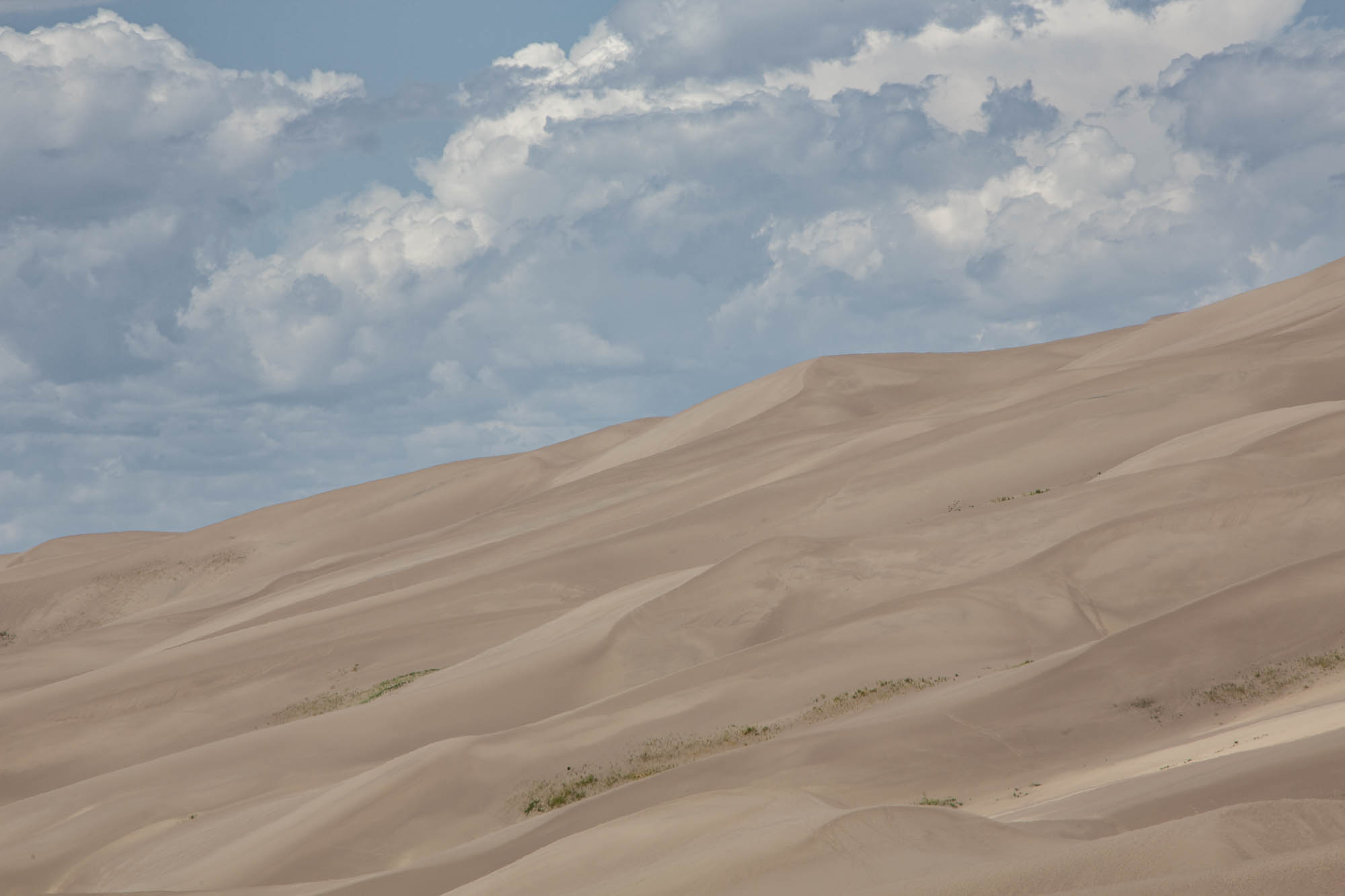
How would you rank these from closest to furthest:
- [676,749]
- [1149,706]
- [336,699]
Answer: [1149,706], [676,749], [336,699]

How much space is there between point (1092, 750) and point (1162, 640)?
3.19m

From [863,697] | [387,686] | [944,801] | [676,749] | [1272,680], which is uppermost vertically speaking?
[387,686]

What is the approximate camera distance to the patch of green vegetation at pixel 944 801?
17.6 meters

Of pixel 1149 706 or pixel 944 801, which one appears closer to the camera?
pixel 944 801

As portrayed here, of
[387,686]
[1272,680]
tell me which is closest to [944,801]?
[1272,680]

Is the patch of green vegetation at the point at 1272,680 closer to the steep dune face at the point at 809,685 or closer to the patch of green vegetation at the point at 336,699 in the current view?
the steep dune face at the point at 809,685

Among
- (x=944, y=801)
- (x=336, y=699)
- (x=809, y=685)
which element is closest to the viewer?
(x=944, y=801)

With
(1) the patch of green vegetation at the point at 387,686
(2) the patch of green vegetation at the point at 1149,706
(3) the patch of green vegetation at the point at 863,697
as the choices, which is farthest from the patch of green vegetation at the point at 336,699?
(2) the patch of green vegetation at the point at 1149,706

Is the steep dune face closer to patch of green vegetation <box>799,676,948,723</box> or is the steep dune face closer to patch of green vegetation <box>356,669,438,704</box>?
patch of green vegetation <box>799,676,948,723</box>

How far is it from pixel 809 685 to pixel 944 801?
7.02 m

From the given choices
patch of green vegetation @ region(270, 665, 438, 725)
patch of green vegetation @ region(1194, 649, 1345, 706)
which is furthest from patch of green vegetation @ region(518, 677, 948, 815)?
patch of green vegetation @ region(270, 665, 438, 725)

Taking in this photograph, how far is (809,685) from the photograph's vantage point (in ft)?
81.6

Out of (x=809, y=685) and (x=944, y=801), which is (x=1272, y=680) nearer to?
(x=944, y=801)

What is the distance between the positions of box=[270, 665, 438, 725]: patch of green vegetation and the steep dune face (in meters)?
0.30
